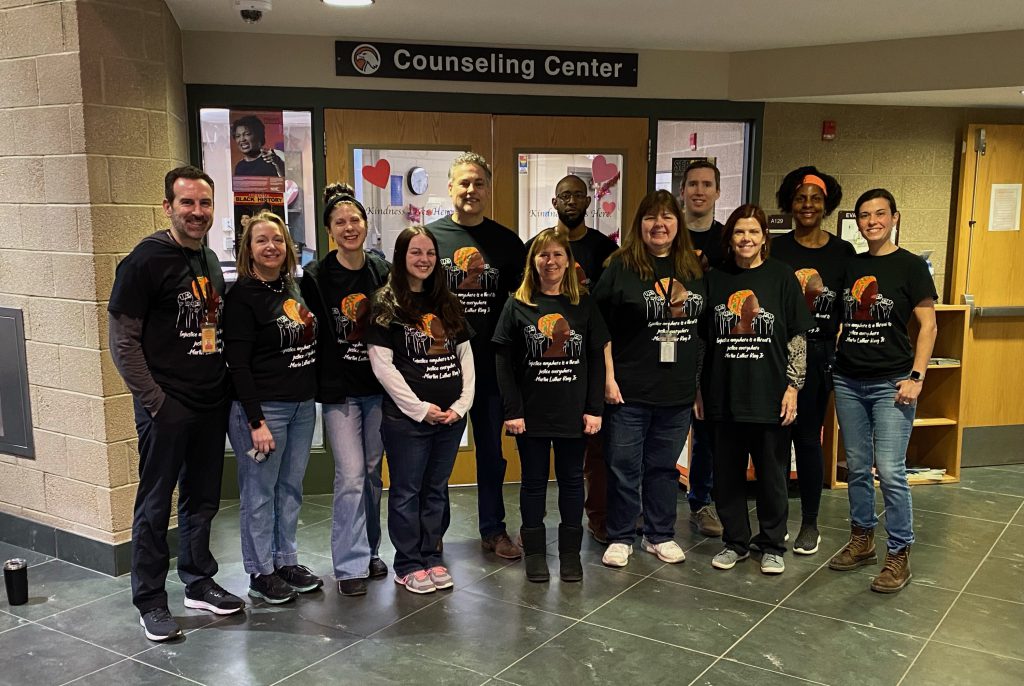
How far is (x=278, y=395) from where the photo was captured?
3148 mm

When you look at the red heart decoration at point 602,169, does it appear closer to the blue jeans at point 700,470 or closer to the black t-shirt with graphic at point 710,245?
the black t-shirt with graphic at point 710,245

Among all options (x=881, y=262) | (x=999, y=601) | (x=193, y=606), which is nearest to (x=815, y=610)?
(x=999, y=601)

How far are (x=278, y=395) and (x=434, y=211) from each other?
1857 millimetres

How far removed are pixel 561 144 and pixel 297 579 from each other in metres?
2.67

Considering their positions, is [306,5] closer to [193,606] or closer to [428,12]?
[428,12]

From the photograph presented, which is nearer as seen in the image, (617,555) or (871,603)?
(871,603)

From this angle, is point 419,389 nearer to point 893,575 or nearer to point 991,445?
point 893,575

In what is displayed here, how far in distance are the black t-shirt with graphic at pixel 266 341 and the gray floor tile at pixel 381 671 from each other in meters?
0.89

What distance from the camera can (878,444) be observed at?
11.6ft

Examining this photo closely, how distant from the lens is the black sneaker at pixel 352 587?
339cm

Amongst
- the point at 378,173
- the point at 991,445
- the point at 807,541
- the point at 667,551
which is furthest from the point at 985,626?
the point at 378,173

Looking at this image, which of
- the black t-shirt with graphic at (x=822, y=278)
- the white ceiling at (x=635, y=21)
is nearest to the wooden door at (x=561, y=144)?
the white ceiling at (x=635, y=21)

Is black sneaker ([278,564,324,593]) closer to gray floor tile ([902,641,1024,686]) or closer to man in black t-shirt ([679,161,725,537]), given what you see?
man in black t-shirt ([679,161,725,537])

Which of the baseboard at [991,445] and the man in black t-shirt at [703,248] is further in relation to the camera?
the baseboard at [991,445]
